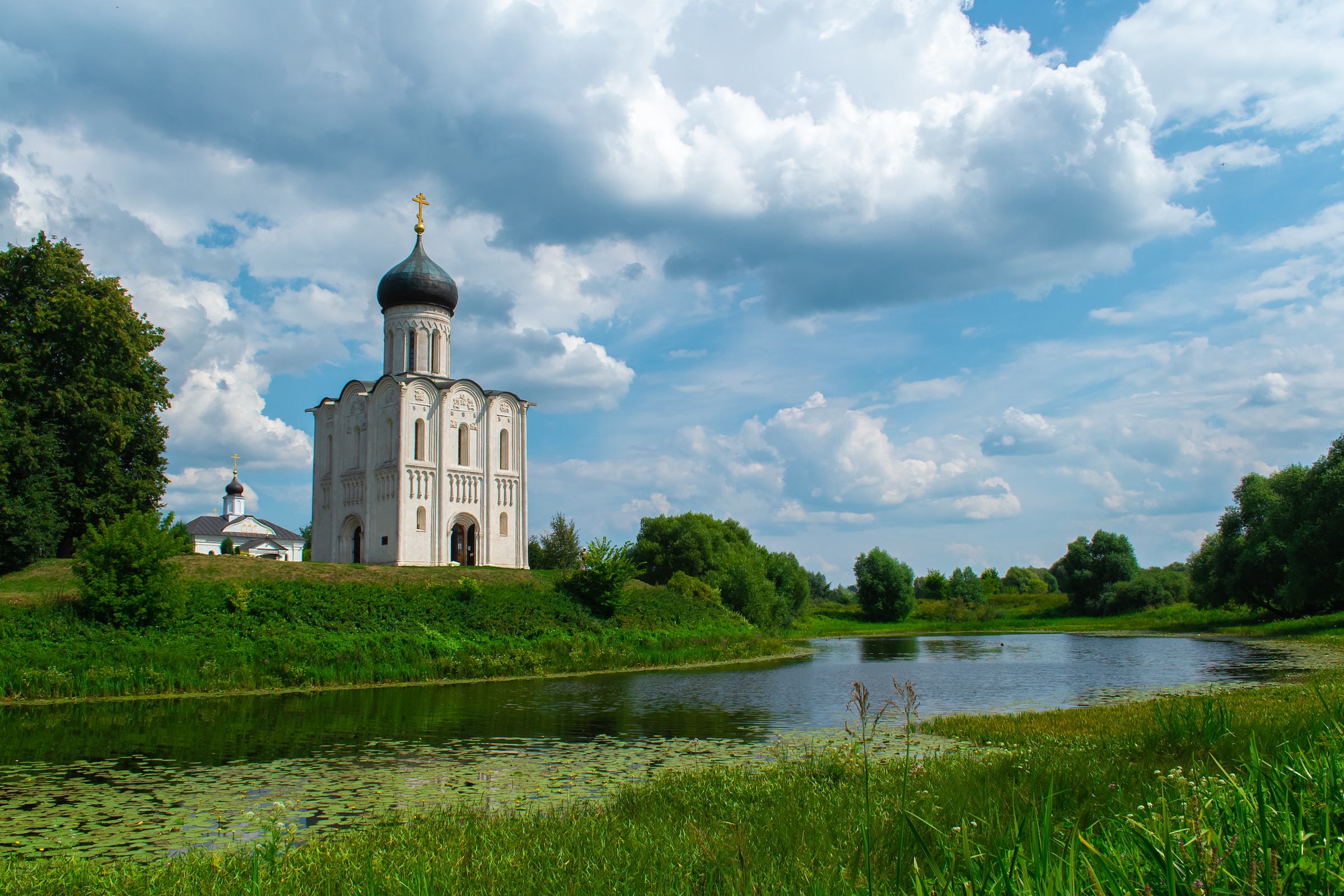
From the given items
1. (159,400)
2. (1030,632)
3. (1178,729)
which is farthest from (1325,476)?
(159,400)

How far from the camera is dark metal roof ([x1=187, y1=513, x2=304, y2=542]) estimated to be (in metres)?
74.7

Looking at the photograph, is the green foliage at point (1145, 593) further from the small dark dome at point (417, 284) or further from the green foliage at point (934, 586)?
the small dark dome at point (417, 284)

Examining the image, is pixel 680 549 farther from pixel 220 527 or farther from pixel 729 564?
pixel 220 527

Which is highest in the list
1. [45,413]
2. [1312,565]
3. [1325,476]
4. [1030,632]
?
[45,413]

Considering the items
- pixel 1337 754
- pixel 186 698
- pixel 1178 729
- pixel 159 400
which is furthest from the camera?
pixel 159 400

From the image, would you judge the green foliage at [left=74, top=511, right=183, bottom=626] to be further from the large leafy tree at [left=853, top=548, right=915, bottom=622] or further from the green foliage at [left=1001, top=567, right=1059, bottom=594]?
the green foliage at [left=1001, top=567, right=1059, bottom=594]

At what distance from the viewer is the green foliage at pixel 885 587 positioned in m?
70.1

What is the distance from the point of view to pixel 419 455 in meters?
40.4

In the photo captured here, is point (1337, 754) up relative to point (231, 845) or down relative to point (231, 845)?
up

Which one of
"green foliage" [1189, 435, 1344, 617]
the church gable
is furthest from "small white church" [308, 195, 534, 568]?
the church gable

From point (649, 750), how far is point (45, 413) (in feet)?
88.7

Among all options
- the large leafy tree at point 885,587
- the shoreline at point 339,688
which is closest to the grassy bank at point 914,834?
the shoreline at point 339,688

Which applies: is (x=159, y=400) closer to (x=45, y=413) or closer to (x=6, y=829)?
(x=45, y=413)

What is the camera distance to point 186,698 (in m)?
20.2
